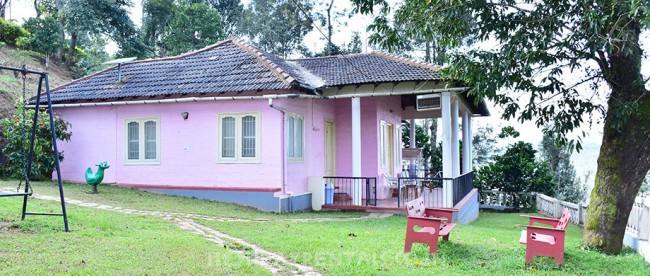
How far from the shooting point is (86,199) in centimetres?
1252

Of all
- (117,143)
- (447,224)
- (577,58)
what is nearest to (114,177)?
(117,143)

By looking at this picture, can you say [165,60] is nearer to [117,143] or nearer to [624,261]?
[117,143]

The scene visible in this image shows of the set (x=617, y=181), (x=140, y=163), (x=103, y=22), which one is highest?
(x=103, y=22)

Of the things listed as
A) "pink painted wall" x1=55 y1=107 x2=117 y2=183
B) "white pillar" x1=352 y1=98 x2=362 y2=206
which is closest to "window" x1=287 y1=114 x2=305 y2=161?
"white pillar" x1=352 y1=98 x2=362 y2=206

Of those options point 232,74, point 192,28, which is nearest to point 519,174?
point 232,74

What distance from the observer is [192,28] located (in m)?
31.5

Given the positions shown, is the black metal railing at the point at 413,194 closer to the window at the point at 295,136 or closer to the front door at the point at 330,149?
the front door at the point at 330,149

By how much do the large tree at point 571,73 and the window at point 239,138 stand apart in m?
6.94

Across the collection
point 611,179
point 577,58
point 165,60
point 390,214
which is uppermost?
point 165,60

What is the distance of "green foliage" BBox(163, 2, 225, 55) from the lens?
31.5 m

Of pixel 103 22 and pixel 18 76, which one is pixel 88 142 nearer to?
pixel 18 76

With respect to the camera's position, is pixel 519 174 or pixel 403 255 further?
pixel 519 174

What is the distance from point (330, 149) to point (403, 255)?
9791 millimetres

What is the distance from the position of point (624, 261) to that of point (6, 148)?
15.4m
